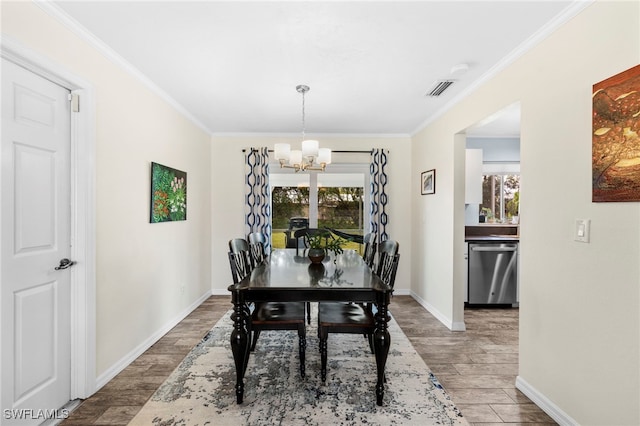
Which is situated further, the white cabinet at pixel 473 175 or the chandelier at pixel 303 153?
the white cabinet at pixel 473 175

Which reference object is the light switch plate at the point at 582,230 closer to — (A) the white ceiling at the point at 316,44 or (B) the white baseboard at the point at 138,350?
(A) the white ceiling at the point at 316,44

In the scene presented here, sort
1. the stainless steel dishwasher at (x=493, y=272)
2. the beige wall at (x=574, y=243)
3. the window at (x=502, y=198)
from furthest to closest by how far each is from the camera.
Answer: the window at (x=502, y=198) → the stainless steel dishwasher at (x=493, y=272) → the beige wall at (x=574, y=243)

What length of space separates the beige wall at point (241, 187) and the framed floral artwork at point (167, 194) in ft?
3.46

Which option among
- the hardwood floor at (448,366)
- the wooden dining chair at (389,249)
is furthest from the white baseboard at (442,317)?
the wooden dining chair at (389,249)

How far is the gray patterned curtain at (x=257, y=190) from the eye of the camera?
470cm

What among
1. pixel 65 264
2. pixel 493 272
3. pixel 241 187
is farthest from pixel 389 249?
pixel 241 187

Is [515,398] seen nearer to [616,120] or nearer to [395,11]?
[616,120]

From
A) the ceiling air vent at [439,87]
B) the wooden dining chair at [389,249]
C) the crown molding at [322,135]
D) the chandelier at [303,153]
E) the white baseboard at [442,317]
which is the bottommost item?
the white baseboard at [442,317]

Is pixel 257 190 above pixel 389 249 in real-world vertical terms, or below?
above

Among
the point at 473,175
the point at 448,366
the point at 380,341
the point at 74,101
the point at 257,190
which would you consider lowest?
the point at 448,366

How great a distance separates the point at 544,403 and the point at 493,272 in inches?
91.7

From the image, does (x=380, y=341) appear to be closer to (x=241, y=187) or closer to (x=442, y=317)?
(x=442, y=317)

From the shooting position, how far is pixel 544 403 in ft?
6.78

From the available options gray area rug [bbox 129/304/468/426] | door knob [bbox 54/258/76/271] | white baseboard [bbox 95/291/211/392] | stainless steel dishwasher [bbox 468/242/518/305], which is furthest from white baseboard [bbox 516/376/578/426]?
door knob [bbox 54/258/76/271]
